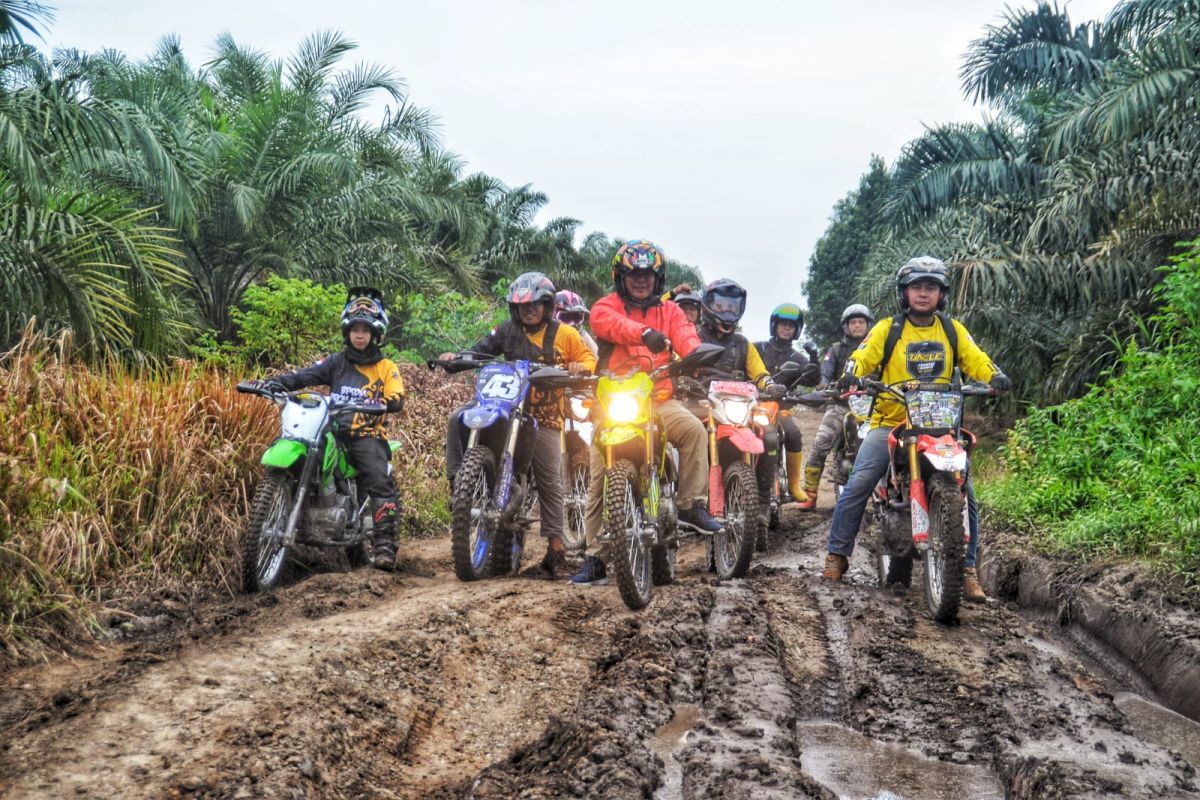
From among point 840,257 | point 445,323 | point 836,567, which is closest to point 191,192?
point 445,323

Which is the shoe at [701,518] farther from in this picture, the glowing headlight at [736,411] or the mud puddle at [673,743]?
the mud puddle at [673,743]

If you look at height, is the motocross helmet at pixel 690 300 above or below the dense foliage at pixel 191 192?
below

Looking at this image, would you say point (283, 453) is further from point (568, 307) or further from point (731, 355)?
point (731, 355)

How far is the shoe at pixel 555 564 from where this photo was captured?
28.3ft

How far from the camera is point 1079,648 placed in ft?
21.3

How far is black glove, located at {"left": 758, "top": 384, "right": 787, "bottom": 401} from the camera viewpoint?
8.98 meters

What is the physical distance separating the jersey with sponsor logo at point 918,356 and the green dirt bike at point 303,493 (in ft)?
10.9

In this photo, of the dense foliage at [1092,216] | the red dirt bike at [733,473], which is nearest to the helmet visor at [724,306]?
the red dirt bike at [733,473]

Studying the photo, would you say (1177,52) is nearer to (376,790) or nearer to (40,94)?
(40,94)

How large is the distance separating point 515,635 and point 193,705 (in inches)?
76.5

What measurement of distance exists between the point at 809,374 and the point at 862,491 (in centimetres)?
140

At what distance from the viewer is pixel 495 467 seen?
7914 mm

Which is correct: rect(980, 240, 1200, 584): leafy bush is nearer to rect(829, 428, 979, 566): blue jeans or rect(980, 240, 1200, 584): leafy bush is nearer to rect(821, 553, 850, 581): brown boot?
rect(829, 428, 979, 566): blue jeans

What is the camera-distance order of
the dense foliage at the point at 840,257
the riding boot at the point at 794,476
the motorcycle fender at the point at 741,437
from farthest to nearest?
the dense foliage at the point at 840,257 < the riding boot at the point at 794,476 < the motorcycle fender at the point at 741,437
